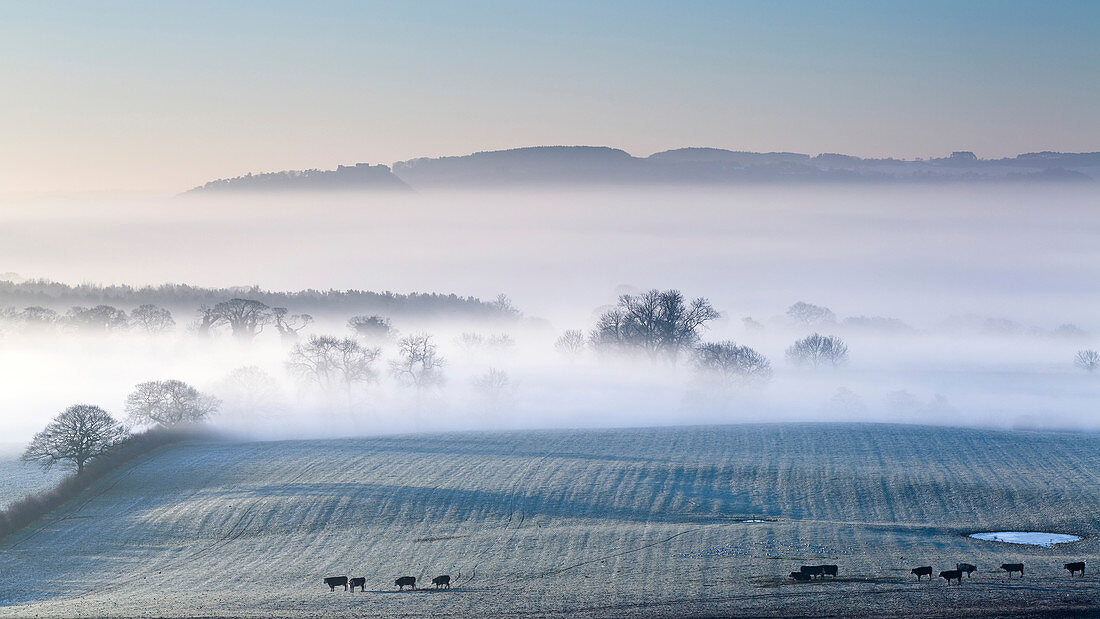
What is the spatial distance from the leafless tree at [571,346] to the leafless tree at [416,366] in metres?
32.5

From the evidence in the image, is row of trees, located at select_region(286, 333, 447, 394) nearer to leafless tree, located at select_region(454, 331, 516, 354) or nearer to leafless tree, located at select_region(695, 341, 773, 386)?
leafless tree, located at select_region(695, 341, 773, 386)

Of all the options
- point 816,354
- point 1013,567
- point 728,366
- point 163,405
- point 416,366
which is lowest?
point 816,354

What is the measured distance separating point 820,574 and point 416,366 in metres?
72.0

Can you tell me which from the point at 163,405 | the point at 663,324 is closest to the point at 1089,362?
the point at 663,324

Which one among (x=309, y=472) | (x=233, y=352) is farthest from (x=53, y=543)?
(x=233, y=352)

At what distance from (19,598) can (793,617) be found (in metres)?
34.0

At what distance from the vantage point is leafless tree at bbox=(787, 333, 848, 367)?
457 ft

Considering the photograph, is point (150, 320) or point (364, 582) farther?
point (150, 320)

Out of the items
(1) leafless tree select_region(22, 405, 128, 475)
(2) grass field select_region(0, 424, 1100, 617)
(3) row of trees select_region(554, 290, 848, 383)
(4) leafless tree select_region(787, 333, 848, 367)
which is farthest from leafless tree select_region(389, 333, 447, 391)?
(4) leafless tree select_region(787, 333, 848, 367)

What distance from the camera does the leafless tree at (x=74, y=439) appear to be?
74.4 metres

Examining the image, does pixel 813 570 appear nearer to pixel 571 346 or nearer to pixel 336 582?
pixel 336 582

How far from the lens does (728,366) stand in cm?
11381

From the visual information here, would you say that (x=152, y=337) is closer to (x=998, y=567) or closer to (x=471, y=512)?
(x=471, y=512)

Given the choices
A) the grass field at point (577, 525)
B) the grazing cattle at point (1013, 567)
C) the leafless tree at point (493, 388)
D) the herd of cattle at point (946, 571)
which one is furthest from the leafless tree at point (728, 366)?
the grazing cattle at point (1013, 567)
